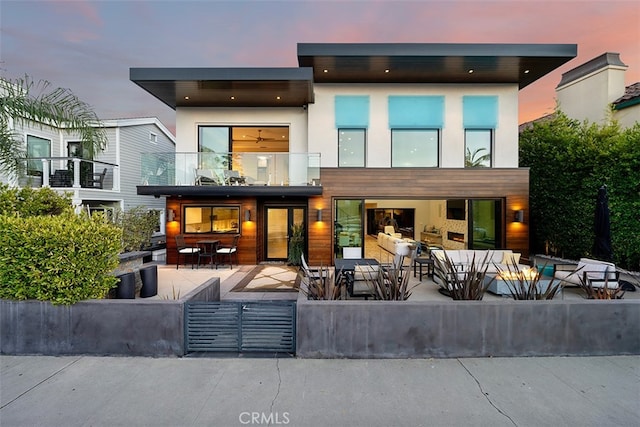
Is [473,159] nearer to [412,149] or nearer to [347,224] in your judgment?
[412,149]

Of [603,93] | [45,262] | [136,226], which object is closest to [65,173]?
[136,226]

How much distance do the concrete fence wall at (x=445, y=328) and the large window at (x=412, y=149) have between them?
7.36 metres

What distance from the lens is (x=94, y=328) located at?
4047 millimetres

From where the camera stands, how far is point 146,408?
2982 mm

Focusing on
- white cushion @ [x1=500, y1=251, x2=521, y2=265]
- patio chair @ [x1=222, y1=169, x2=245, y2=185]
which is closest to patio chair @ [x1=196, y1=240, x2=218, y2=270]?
patio chair @ [x1=222, y1=169, x2=245, y2=185]

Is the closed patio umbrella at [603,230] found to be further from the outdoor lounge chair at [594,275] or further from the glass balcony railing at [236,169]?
the glass balcony railing at [236,169]

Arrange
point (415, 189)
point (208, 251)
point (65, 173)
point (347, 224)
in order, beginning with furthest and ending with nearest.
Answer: point (65, 173) < point (208, 251) < point (347, 224) < point (415, 189)

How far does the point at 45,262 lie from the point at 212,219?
698cm

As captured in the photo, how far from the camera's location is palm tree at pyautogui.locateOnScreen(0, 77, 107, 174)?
5.33m

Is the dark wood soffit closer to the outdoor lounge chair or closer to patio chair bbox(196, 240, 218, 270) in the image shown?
the outdoor lounge chair

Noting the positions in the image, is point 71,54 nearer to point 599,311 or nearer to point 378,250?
point 378,250

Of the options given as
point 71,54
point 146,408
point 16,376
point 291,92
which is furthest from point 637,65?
point 71,54

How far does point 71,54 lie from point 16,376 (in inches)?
583

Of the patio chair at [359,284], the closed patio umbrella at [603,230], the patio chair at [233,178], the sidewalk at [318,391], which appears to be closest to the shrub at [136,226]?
the patio chair at [233,178]
